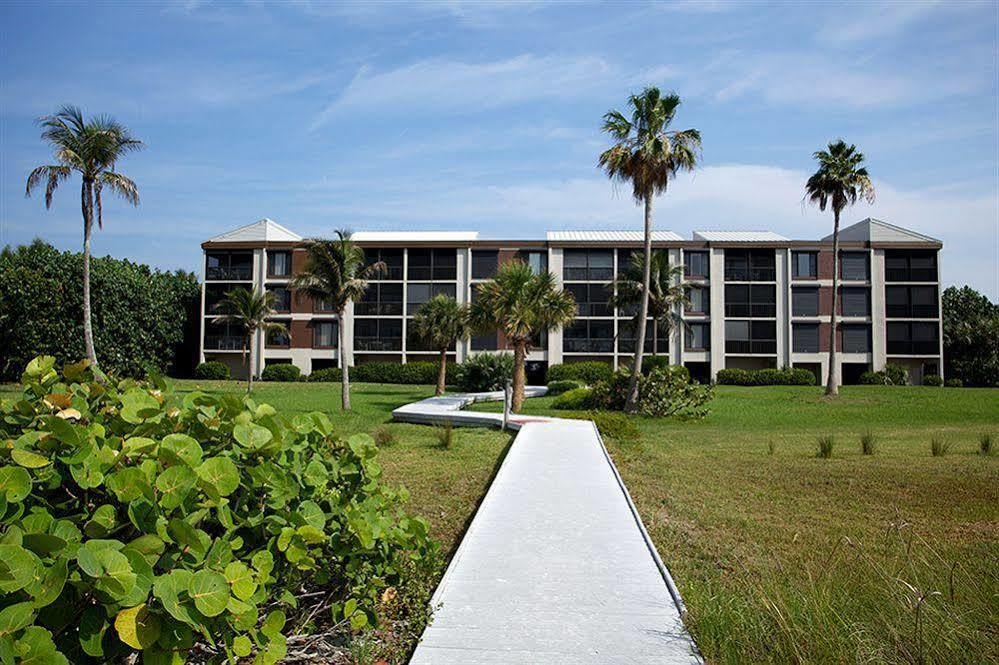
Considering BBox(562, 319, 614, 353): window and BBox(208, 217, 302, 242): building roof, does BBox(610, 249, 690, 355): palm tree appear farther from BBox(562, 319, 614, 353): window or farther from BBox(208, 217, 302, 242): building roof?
BBox(208, 217, 302, 242): building roof

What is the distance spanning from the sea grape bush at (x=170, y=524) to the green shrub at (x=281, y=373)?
47.8 meters

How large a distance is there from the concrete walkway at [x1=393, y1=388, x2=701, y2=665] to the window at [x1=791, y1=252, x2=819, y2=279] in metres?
48.6

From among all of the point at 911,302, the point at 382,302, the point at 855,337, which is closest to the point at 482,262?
the point at 382,302

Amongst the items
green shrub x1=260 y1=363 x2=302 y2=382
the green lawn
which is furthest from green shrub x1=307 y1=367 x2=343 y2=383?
the green lawn

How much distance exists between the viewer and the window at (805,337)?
5361 cm

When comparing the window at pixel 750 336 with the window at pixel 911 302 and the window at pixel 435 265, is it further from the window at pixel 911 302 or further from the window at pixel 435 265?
the window at pixel 435 265

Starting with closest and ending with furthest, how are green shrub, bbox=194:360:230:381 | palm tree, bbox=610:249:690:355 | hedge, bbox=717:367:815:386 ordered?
1. palm tree, bbox=610:249:690:355
2. hedge, bbox=717:367:815:386
3. green shrub, bbox=194:360:230:381

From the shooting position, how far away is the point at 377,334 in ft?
180

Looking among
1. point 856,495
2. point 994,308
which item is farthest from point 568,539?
point 994,308

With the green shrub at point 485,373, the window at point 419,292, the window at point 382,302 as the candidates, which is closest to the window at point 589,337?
the window at point 419,292

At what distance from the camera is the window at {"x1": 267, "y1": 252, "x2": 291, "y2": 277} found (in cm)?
5534

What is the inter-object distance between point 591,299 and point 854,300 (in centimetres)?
1942

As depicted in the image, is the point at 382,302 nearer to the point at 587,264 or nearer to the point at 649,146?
the point at 587,264

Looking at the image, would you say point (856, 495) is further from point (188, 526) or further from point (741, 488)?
point (188, 526)
